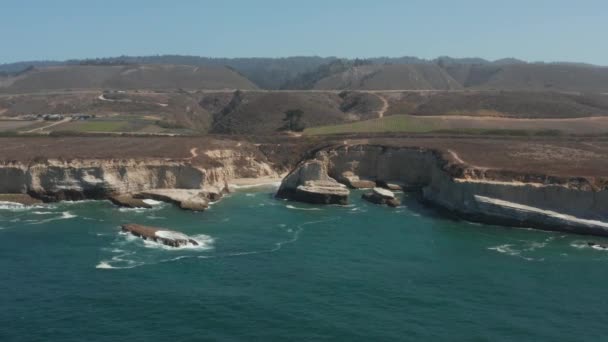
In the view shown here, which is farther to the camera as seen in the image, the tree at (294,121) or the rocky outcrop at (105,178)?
the tree at (294,121)

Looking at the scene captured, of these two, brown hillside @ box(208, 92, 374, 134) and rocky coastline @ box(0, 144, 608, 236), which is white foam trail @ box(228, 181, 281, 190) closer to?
rocky coastline @ box(0, 144, 608, 236)

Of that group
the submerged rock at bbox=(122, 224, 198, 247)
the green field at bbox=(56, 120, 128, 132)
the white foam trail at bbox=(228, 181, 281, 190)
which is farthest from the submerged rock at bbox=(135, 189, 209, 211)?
the green field at bbox=(56, 120, 128, 132)

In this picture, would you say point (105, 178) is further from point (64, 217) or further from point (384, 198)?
point (384, 198)

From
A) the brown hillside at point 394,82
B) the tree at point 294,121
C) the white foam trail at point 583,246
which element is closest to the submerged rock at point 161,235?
the white foam trail at point 583,246

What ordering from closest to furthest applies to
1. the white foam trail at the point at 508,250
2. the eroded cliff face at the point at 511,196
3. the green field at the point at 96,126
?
the white foam trail at the point at 508,250, the eroded cliff face at the point at 511,196, the green field at the point at 96,126

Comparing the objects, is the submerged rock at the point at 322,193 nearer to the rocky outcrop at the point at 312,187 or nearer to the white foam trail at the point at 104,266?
the rocky outcrop at the point at 312,187

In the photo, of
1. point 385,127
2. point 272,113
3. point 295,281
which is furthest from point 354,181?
point 272,113

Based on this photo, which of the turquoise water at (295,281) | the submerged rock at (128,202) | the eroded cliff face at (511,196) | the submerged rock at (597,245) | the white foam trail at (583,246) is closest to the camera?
the turquoise water at (295,281)

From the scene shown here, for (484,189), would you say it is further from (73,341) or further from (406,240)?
(73,341)
